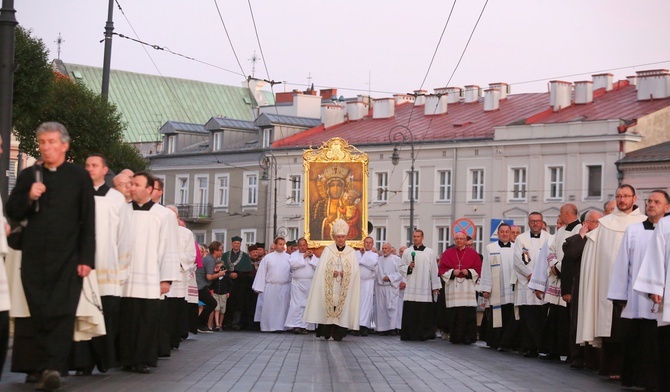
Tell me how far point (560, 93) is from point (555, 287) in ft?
168

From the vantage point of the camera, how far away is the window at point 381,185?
75.2 metres

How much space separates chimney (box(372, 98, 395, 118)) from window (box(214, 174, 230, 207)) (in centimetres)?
885

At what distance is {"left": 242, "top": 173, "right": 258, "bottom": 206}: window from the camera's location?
80625mm

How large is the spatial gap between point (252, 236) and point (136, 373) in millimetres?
65427

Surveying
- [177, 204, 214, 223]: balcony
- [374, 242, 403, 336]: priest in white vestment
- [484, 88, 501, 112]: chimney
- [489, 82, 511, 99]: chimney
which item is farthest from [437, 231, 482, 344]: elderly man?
[177, 204, 214, 223]: balcony

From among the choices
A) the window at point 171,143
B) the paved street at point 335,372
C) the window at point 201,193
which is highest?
the window at point 171,143

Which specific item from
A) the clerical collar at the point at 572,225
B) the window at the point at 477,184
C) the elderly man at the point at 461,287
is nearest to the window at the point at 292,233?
the window at the point at 477,184

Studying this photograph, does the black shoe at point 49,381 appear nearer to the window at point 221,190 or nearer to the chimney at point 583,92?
the chimney at point 583,92

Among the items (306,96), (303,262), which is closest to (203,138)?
(306,96)

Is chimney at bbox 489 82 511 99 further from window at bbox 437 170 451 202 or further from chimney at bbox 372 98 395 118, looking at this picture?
chimney at bbox 372 98 395 118

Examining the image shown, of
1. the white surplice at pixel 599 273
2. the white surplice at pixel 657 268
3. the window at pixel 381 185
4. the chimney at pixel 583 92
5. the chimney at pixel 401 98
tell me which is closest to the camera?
the white surplice at pixel 657 268

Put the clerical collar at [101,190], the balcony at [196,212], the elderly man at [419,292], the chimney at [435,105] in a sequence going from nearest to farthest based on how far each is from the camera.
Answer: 1. the clerical collar at [101,190]
2. the elderly man at [419,292]
3. the chimney at [435,105]
4. the balcony at [196,212]

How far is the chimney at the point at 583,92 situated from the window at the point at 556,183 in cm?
445

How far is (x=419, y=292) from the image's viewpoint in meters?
29.3
